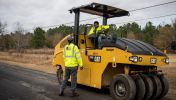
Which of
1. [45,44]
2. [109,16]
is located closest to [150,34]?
[45,44]

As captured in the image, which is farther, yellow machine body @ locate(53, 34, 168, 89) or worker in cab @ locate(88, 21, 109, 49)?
worker in cab @ locate(88, 21, 109, 49)

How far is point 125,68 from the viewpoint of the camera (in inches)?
353

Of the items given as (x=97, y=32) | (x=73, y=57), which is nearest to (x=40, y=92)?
(x=73, y=57)

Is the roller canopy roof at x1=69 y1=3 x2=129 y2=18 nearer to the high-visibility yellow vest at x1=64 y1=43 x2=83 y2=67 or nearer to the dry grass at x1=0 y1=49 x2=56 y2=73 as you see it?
the high-visibility yellow vest at x1=64 y1=43 x2=83 y2=67

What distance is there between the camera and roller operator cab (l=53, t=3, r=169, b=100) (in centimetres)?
858

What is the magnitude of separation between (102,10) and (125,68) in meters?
3.33

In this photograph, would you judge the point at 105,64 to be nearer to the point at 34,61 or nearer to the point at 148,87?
the point at 148,87

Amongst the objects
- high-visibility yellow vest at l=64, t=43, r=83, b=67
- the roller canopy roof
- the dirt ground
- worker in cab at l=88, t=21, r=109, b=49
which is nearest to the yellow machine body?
worker in cab at l=88, t=21, r=109, b=49

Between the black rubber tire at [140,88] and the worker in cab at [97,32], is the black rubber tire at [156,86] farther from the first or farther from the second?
the worker in cab at [97,32]

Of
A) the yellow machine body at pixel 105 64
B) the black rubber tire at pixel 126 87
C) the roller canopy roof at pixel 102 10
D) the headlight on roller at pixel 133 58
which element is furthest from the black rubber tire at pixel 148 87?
the roller canopy roof at pixel 102 10

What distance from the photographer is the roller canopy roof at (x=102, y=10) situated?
35.4 ft

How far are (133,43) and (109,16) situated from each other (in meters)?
3.12

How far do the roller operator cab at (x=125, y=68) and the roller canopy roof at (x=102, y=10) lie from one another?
36 mm

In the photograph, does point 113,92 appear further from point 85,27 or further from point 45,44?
point 45,44
